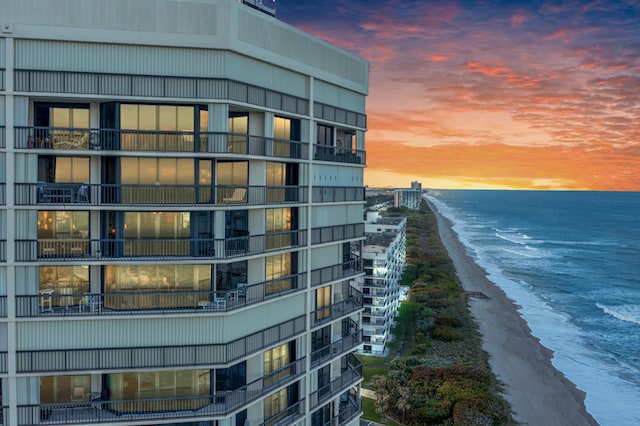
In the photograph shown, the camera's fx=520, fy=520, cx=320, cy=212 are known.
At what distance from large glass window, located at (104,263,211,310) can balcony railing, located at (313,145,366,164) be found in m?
9.63

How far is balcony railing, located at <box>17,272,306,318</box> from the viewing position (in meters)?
22.5

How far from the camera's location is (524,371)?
69125 millimetres

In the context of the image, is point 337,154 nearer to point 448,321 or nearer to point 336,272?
point 336,272

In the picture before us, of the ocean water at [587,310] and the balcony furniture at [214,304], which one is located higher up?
the balcony furniture at [214,304]

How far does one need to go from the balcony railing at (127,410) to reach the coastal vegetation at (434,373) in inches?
1297

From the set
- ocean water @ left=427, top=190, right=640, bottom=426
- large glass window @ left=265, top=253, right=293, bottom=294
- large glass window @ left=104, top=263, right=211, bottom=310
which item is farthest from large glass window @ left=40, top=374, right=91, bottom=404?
ocean water @ left=427, top=190, right=640, bottom=426

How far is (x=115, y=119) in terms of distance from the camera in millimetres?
23141

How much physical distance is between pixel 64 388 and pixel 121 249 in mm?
6809

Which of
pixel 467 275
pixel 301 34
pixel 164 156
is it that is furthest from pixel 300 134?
pixel 467 275

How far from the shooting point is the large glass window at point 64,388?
76.6ft

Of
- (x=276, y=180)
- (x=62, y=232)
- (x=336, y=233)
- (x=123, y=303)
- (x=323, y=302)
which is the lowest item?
(x=323, y=302)

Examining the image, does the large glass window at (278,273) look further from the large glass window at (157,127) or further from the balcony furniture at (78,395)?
the balcony furniture at (78,395)

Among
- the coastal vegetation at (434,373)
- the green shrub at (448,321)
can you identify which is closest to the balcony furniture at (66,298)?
the coastal vegetation at (434,373)

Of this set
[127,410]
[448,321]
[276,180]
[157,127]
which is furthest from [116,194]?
[448,321]
